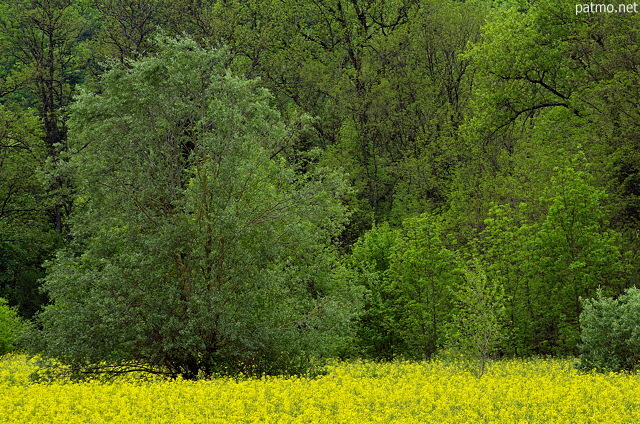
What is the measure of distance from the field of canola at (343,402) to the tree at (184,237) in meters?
2.55

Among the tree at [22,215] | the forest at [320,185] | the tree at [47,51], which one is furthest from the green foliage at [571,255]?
the tree at [22,215]

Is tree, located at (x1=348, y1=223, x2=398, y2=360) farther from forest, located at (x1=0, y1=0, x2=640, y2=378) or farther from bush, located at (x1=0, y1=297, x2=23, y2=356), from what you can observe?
bush, located at (x1=0, y1=297, x2=23, y2=356)

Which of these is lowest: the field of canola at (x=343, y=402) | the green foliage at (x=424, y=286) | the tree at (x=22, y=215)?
the field of canola at (x=343, y=402)

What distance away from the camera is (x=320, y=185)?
62.7ft

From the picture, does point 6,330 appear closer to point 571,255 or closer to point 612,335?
point 571,255

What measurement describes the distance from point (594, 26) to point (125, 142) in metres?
19.8

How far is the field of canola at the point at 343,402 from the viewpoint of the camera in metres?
11.0

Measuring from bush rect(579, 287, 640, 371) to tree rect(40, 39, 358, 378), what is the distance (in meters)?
6.38

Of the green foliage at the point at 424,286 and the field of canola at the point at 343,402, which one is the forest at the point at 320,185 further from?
the field of canola at the point at 343,402

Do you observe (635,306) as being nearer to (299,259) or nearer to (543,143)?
(299,259)

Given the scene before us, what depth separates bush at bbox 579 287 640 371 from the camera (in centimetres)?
1736

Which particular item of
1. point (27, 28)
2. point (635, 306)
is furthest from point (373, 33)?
point (635, 306)

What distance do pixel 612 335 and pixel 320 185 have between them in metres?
8.48

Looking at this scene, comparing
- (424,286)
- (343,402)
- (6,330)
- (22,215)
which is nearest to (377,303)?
(424,286)
